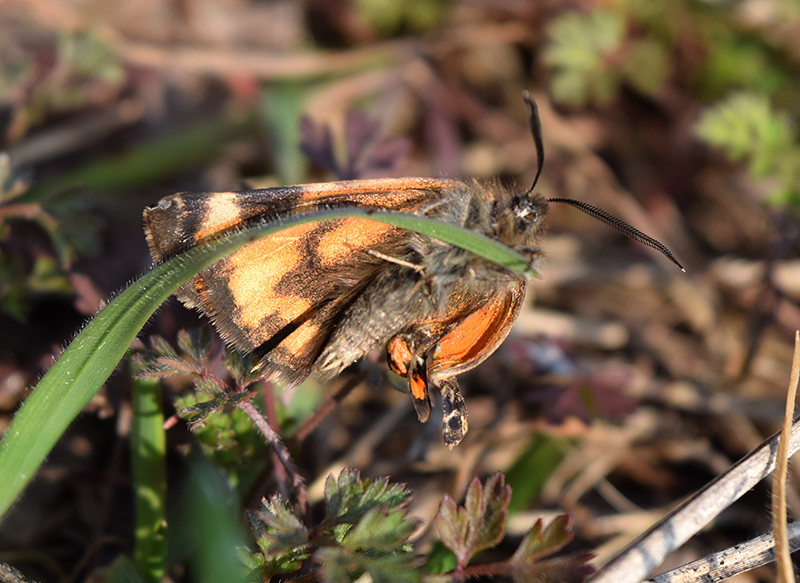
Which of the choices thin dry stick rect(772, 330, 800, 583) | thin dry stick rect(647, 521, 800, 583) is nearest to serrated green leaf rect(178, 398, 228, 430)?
thin dry stick rect(647, 521, 800, 583)

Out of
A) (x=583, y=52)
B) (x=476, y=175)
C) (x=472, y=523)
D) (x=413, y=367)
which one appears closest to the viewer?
(x=472, y=523)

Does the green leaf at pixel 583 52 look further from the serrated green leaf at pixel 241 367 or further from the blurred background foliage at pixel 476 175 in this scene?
the serrated green leaf at pixel 241 367

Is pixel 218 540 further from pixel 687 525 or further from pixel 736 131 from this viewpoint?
pixel 736 131

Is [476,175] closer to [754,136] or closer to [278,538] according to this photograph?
[754,136]

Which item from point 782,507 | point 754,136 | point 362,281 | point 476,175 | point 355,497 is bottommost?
point 782,507

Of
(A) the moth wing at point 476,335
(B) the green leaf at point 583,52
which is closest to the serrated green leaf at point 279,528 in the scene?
(A) the moth wing at point 476,335

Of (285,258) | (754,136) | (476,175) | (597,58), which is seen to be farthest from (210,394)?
(597,58)
